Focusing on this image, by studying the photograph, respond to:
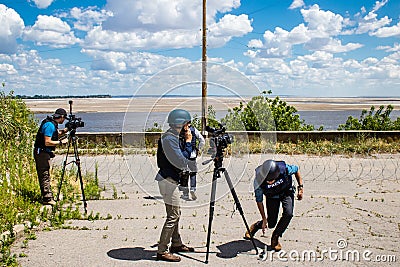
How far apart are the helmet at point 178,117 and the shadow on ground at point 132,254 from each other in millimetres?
1860

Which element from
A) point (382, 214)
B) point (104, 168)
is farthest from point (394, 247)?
point (104, 168)

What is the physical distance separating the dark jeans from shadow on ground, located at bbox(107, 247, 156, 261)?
5.70 ft

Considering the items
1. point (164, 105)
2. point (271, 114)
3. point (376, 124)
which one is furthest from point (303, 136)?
point (164, 105)

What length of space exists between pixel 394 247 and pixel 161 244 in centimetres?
331

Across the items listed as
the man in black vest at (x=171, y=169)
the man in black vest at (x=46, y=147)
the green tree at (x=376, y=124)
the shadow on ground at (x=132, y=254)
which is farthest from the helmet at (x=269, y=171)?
the green tree at (x=376, y=124)

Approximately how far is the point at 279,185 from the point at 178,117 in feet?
5.59

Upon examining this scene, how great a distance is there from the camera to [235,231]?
24.6ft

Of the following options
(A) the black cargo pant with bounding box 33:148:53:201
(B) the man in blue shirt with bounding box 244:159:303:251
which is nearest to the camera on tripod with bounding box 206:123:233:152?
(B) the man in blue shirt with bounding box 244:159:303:251

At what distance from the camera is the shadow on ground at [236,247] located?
21.2ft

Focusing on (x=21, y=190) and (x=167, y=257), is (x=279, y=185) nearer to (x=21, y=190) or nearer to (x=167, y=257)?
(x=167, y=257)

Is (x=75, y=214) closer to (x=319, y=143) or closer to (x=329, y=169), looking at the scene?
(x=329, y=169)

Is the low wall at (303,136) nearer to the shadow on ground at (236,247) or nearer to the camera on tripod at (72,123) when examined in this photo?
the camera on tripod at (72,123)

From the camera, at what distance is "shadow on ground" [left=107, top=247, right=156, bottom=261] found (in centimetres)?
629

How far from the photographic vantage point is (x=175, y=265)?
6.03 m
